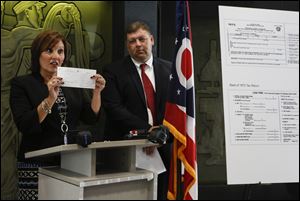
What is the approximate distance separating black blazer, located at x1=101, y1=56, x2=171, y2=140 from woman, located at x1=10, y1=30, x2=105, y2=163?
0.91 feet

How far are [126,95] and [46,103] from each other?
73 centimetres

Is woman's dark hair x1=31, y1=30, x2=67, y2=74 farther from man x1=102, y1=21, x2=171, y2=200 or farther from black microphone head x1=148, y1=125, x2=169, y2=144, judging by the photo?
black microphone head x1=148, y1=125, x2=169, y2=144

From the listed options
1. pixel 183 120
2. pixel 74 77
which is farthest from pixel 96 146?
pixel 183 120

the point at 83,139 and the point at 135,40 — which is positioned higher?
the point at 135,40

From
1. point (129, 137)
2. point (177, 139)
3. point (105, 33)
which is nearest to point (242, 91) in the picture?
point (177, 139)

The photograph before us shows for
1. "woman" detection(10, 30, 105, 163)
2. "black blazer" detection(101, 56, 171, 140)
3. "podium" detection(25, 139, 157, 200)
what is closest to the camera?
"podium" detection(25, 139, 157, 200)

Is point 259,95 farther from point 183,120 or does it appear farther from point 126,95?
point 126,95

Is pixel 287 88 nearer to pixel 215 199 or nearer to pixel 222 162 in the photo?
pixel 222 162

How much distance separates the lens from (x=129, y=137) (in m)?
1.88

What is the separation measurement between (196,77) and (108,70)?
3.78 ft

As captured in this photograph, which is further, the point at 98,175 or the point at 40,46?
the point at 40,46

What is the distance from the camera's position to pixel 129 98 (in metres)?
2.62

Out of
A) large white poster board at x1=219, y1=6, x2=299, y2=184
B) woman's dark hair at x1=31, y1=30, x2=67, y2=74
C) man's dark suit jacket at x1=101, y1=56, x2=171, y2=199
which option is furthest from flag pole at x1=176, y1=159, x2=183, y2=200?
woman's dark hair at x1=31, y1=30, x2=67, y2=74

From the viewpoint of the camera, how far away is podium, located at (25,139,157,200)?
4.92ft
